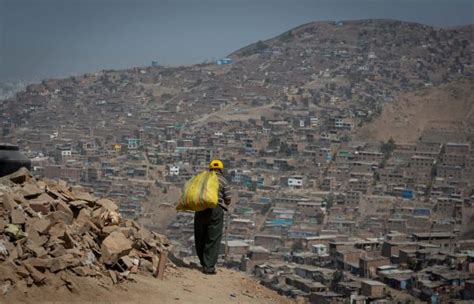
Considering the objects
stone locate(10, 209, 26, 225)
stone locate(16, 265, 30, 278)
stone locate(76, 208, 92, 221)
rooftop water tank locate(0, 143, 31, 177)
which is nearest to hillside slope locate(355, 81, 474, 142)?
rooftop water tank locate(0, 143, 31, 177)

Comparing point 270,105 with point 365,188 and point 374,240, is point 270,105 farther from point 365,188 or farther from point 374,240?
point 374,240

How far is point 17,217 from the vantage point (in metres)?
4.40

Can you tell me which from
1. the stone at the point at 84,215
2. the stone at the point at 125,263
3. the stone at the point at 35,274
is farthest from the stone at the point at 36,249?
the stone at the point at 84,215

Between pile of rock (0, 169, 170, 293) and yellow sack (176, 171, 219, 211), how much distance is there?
0.33 m

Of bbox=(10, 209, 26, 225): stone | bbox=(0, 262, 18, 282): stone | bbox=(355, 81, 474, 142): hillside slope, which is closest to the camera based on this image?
bbox=(0, 262, 18, 282): stone

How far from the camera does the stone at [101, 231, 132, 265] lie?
459 centimetres

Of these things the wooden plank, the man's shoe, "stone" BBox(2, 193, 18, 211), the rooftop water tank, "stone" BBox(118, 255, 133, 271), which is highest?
the rooftop water tank

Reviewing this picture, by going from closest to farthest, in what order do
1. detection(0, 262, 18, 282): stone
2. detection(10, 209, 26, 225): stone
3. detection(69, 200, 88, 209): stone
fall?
detection(0, 262, 18, 282): stone → detection(10, 209, 26, 225): stone → detection(69, 200, 88, 209): stone

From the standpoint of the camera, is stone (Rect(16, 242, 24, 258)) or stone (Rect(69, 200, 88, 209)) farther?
stone (Rect(69, 200, 88, 209))

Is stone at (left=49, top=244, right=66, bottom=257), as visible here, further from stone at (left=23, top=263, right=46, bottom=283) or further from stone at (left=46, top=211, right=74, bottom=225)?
stone at (left=46, top=211, right=74, bottom=225)

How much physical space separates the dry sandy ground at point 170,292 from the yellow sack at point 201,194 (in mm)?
415

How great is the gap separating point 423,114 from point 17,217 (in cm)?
4293

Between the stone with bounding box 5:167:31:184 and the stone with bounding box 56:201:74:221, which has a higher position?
the stone with bounding box 5:167:31:184

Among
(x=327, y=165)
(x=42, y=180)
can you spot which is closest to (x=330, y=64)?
(x=327, y=165)
